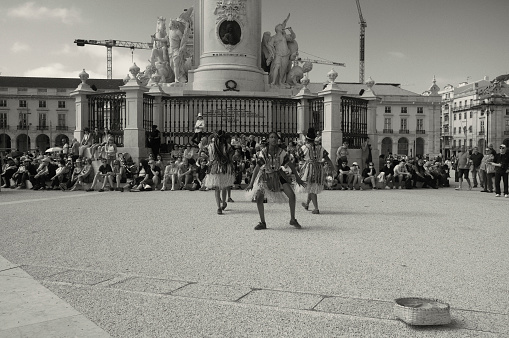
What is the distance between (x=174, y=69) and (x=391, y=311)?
2371cm

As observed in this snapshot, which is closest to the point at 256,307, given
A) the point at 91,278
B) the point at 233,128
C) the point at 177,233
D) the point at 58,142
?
the point at 91,278

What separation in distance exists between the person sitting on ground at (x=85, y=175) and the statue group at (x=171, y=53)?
804 cm

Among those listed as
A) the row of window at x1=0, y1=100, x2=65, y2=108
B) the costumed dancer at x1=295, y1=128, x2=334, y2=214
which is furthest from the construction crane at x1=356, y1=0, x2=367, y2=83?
the costumed dancer at x1=295, y1=128, x2=334, y2=214

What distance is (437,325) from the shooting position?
14.6 ft

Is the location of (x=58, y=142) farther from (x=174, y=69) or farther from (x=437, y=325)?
(x=437, y=325)

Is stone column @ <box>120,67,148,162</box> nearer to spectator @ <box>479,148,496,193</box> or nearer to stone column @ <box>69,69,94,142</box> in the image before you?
stone column @ <box>69,69,94,142</box>

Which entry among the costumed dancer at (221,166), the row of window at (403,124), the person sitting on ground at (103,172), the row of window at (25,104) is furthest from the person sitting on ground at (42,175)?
the row of window at (25,104)

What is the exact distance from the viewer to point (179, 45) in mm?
27000

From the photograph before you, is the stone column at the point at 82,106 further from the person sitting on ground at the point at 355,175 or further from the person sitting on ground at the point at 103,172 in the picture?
the person sitting on ground at the point at 355,175

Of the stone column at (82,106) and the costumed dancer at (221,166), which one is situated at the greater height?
the stone column at (82,106)

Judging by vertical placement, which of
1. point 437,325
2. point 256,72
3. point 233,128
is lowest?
point 437,325

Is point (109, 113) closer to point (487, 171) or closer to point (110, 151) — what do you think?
point (110, 151)

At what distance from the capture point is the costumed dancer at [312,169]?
11555mm

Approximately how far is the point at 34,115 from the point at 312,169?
86.0 m
